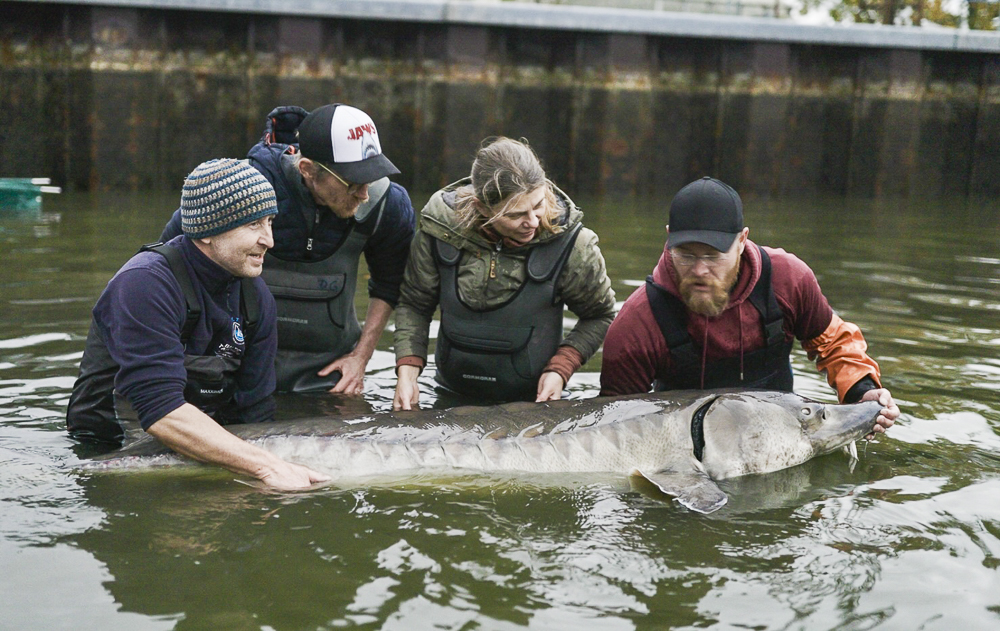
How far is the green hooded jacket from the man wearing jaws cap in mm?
258

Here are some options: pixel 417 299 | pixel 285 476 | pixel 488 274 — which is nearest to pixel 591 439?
pixel 488 274

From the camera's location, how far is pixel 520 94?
15148 mm

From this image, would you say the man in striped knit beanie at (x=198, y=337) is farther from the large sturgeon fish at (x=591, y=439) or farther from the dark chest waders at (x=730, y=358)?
the dark chest waders at (x=730, y=358)

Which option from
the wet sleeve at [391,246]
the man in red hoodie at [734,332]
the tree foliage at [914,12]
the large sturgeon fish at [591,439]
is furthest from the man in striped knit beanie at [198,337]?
the tree foliage at [914,12]

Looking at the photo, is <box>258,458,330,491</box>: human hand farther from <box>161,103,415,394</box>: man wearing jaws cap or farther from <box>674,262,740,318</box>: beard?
<box>674,262,740,318</box>: beard

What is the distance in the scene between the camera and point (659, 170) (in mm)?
15750

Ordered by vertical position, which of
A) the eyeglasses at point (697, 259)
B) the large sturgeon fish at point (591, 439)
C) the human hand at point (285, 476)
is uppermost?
the eyeglasses at point (697, 259)

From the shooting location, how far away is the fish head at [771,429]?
500 centimetres

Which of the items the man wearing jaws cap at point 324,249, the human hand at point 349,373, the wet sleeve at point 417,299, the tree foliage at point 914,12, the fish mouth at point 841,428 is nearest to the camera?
the fish mouth at point 841,428

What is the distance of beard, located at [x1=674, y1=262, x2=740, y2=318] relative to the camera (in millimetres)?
5129

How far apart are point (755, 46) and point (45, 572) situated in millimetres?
13965

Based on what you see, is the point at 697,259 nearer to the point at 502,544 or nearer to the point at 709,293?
the point at 709,293

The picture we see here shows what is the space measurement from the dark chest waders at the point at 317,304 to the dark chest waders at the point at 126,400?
3.78 feet

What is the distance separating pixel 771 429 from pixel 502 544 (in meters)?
1.59
